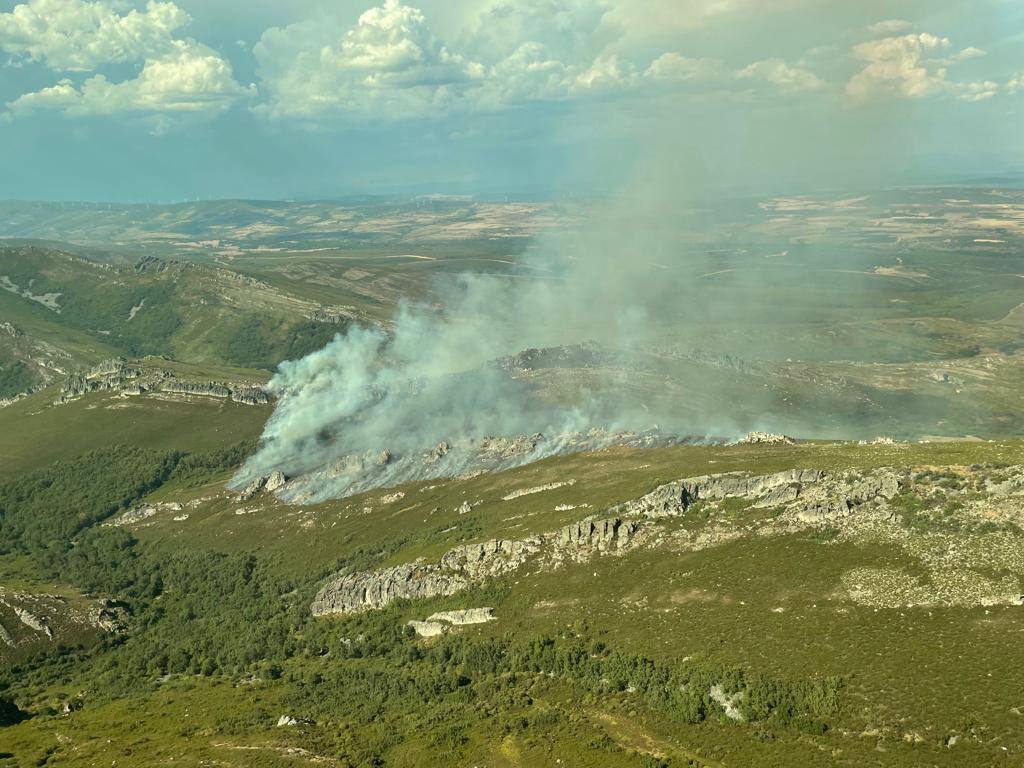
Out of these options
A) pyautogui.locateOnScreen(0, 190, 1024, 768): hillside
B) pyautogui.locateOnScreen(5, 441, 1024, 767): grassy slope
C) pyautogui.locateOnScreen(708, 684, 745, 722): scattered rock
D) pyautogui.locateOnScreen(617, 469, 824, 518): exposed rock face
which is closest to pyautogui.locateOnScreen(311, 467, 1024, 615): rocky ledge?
pyautogui.locateOnScreen(617, 469, 824, 518): exposed rock face

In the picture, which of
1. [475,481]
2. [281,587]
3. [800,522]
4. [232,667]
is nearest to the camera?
[800,522]

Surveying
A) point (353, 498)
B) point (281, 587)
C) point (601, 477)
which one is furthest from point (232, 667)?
point (601, 477)

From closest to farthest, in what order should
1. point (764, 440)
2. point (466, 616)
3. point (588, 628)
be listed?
point (588, 628), point (466, 616), point (764, 440)

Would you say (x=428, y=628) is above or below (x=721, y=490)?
below

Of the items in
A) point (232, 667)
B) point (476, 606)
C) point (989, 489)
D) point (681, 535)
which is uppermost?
point (989, 489)

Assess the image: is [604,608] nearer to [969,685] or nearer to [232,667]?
[969,685]

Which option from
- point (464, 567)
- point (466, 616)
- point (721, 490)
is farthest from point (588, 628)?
point (721, 490)

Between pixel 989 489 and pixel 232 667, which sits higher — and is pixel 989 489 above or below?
above

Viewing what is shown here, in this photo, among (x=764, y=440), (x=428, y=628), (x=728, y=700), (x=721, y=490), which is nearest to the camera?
(x=728, y=700)

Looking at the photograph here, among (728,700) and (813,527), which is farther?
(813,527)

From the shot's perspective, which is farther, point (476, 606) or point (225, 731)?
point (476, 606)

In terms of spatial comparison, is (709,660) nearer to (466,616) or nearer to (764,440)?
(466,616)
